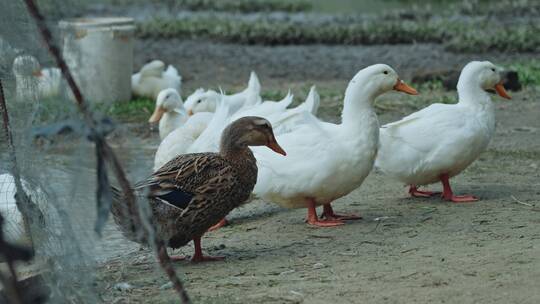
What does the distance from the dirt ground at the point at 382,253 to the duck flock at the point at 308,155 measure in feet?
0.74

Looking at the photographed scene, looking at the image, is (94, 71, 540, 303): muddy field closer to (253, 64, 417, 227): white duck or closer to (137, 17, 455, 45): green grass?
(253, 64, 417, 227): white duck

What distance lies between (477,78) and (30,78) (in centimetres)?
378

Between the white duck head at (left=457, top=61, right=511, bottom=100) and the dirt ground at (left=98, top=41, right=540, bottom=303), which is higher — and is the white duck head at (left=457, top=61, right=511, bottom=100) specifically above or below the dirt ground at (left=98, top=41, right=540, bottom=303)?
above

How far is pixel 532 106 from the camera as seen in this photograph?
1119 cm

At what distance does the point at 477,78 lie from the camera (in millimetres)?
7785

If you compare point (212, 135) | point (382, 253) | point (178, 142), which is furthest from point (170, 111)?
point (382, 253)

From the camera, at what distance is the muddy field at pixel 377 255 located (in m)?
4.92

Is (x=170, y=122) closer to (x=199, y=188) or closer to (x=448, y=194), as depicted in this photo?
(x=448, y=194)

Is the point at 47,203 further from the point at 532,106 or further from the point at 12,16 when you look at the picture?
the point at 532,106

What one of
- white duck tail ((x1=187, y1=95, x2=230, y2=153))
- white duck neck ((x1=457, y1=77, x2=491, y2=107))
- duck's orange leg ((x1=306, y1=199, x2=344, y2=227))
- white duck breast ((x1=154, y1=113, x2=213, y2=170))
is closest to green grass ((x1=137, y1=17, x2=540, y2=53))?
white duck neck ((x1=457, y1=77, x2=491, y2=107))

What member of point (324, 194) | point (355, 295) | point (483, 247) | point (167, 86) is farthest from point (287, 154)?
point (167, 86)

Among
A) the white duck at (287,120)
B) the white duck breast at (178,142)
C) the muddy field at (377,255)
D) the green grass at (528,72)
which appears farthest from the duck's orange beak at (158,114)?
the green grass at (528,72)

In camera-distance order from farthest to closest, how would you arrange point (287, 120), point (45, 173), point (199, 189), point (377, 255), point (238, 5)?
point (238, 5)
point (287, 120)
point (199, 189)
point (377, 255)
point (45, 173)

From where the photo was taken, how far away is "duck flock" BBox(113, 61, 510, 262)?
5.91m
